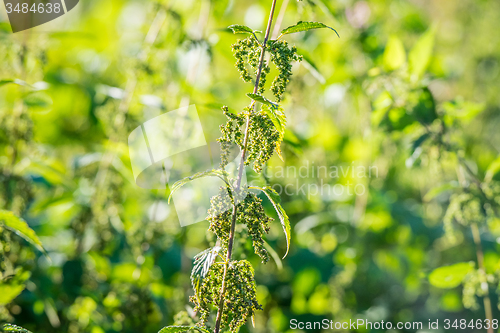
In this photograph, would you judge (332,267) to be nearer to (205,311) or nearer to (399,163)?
(399,163)

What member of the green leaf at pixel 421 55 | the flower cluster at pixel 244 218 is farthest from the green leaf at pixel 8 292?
the green leaf at pixel 421 55

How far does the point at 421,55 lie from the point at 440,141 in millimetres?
388

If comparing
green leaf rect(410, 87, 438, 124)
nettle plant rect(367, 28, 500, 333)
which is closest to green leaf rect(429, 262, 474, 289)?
nettle plant rect(367, 28, 500, 333)

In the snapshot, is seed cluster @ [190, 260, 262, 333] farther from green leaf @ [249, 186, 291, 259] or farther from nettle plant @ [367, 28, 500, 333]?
nettle plant @ [367, 28, 500, 333]

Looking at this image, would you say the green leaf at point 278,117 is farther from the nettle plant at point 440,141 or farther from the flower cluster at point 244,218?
the nettle plant at point 440,141

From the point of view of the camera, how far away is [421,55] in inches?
66.2

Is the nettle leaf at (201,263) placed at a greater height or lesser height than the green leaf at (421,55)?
lesser

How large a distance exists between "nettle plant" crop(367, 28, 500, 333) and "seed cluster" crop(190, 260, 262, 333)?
3.06 ft

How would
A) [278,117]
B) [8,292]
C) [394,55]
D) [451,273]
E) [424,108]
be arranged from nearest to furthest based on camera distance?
[278,117], [8,292], [451,273], [424,108], [394,55]

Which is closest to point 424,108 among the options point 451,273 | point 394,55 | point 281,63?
point 394,55

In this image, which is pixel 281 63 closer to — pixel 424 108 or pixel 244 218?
pixel 244 218

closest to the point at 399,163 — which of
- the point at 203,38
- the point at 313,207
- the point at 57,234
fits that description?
the point at 313,207

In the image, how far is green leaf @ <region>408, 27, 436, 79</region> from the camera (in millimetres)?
1646

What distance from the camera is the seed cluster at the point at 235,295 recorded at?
865 mm
